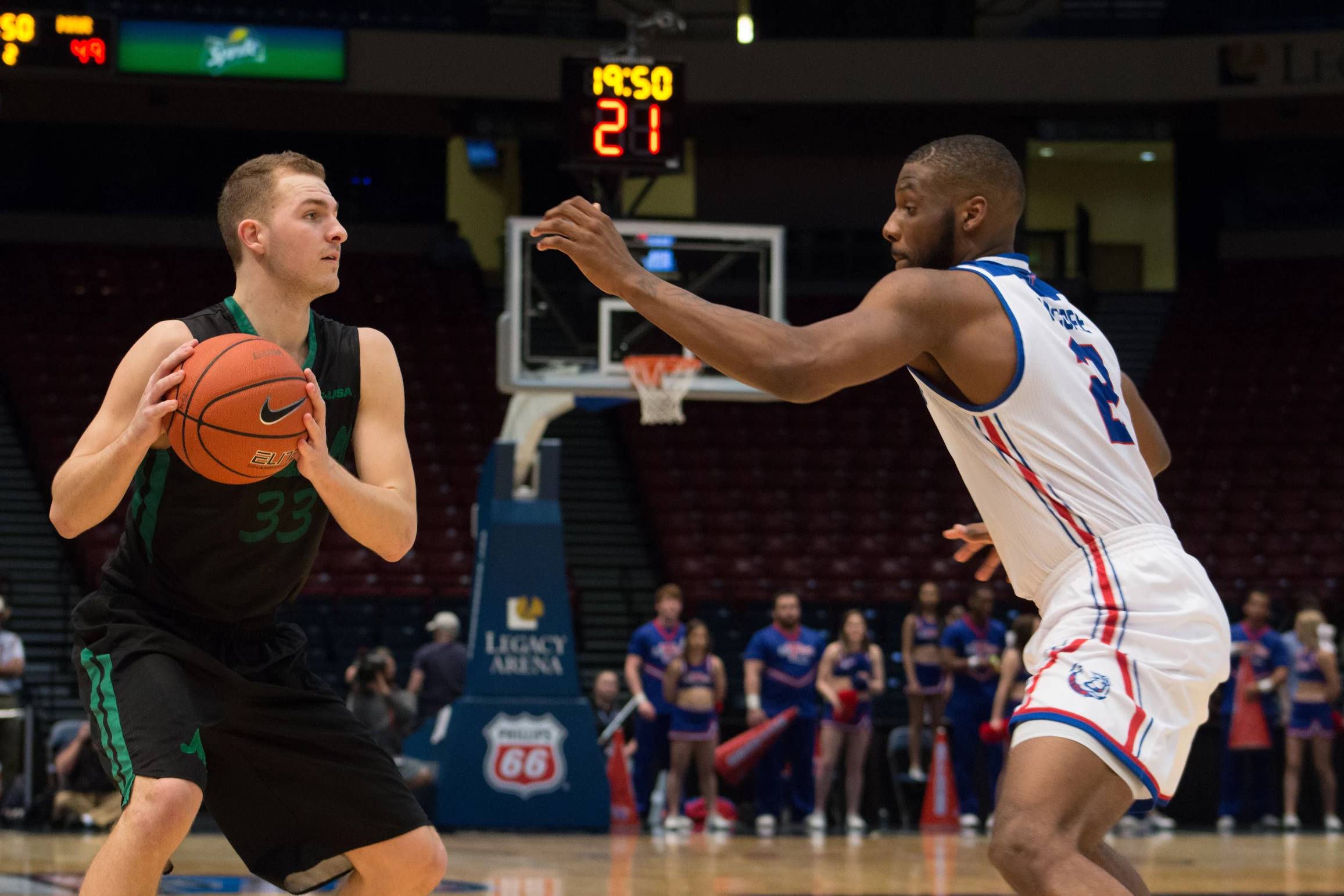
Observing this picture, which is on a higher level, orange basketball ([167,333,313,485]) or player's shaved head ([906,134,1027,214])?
player's shaved head ([906,134,1027,214])

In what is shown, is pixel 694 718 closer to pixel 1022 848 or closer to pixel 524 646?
pixel 524 646

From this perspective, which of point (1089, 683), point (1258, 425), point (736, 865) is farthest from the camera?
point (1258, 425)

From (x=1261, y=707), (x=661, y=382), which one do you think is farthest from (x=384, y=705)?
(x=1261, y=707)

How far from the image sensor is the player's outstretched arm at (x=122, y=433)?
11.0 ft

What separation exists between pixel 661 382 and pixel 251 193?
7.48 metres

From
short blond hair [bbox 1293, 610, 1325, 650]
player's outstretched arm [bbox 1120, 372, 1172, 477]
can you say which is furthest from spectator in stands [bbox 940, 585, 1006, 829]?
player's outstretched arm [bbox 1120, 372, 1172, 477]

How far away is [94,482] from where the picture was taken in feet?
11.1

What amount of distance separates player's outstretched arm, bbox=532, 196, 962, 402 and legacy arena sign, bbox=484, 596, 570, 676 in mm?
8558

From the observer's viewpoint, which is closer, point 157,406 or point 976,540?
point 157,406

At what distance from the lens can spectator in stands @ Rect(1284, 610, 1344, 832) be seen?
12.4m

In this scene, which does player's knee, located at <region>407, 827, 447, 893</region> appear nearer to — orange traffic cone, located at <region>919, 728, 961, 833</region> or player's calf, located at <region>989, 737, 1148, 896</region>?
player's calf, located at <region>989, 737, 1148, 896</region>

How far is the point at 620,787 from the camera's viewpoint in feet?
41.2

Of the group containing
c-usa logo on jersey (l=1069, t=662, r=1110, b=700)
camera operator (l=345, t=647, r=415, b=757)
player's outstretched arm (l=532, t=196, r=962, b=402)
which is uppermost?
player's outstretched arm (l=532, t=196, r=962, b=402)

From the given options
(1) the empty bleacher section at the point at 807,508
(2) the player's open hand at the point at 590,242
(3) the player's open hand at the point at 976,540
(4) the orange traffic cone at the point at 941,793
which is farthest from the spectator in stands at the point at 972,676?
(2) the player's open hand at the point at 590,242
